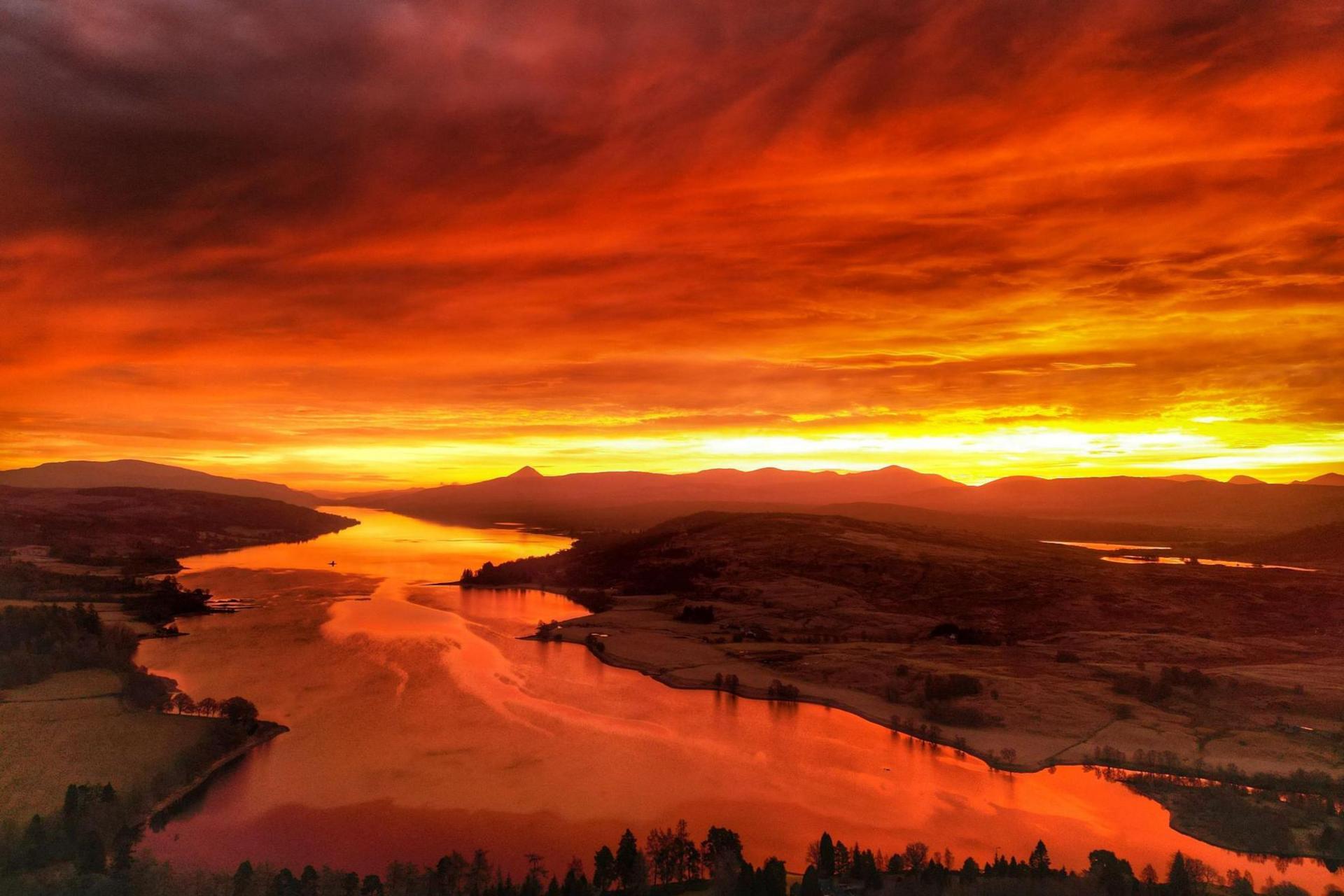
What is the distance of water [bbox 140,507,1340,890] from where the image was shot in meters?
30.9

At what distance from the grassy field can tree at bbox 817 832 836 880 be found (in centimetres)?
2779

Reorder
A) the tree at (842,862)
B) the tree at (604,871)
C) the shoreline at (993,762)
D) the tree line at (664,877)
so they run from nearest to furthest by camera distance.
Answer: the tree line at (664,877), the tree at (604,871), the tree at (842,862), the shoreline at (993,762)

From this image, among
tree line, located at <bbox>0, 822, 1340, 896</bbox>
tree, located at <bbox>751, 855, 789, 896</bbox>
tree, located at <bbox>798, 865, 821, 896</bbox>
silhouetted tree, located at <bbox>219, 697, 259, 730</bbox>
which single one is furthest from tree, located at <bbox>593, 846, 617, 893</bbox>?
silhouetted tree, located at <bbox>219, 697, 259, 730</bbox>

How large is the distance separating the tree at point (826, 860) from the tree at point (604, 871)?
7.22 m

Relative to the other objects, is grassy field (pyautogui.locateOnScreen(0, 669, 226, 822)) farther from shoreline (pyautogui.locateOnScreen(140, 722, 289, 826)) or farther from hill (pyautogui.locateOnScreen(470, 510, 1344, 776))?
hill (pyautogui.locateOnScreen(470, 510, 1344, 776))

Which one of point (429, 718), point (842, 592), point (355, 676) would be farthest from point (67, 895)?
point (842, 592)

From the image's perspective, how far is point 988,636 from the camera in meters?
67.9

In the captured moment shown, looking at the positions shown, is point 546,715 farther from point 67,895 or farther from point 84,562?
point 84,562

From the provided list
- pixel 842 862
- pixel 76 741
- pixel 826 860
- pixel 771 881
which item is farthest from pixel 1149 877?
pixel 76 741

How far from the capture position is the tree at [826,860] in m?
27.6

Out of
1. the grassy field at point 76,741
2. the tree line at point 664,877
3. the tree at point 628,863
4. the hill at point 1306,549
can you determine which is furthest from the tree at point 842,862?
the hill at point 1306,549

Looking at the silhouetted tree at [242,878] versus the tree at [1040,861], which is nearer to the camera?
the silhouetted tree at [242,878]

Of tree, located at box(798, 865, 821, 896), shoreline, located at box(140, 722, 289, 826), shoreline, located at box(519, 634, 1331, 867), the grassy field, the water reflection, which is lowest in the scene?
shoreline, located at box(519, 634, 1331, 867)

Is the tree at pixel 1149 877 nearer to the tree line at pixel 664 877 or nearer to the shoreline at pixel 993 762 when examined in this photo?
the tree line at pixel 664 877
